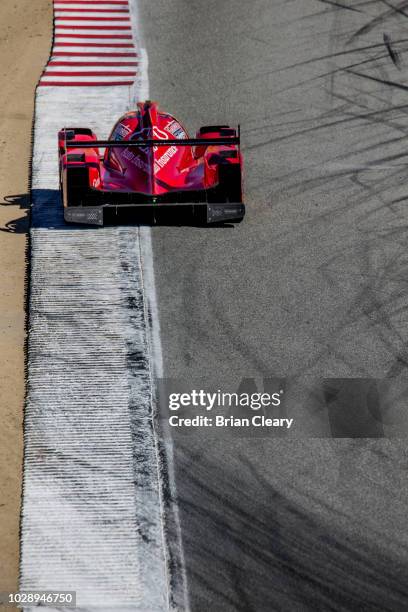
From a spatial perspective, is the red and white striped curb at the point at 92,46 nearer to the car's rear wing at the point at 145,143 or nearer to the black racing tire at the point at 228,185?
the car's rear wing at the point at 145,143

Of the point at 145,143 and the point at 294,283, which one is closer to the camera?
the point at 294,283

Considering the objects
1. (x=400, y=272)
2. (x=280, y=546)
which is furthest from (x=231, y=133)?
(x=280, y=546)

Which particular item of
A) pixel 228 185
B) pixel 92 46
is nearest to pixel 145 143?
pixel 228 185

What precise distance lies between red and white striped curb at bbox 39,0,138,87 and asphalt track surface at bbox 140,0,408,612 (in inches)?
21.0

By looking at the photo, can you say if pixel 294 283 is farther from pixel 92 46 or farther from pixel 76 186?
pixel 92 46

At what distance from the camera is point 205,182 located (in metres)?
15.1

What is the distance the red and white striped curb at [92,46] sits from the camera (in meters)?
19.9

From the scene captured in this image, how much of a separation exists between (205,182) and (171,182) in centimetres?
46

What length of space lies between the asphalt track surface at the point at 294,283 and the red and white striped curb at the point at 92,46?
0.53 metres

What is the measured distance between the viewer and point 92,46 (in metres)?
21.0

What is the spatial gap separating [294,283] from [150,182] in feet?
7.78

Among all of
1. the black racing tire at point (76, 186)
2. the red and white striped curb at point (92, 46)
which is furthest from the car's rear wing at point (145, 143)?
the red and white striped curb at point (92, 46)

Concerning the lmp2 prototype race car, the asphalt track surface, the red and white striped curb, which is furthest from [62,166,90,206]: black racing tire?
the red and white striped curb

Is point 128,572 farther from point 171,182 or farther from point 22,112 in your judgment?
point 22,112
